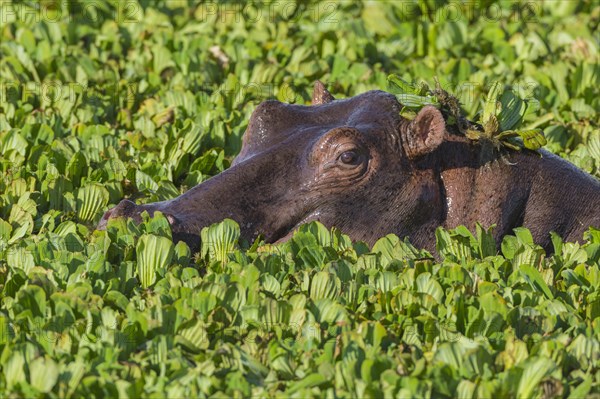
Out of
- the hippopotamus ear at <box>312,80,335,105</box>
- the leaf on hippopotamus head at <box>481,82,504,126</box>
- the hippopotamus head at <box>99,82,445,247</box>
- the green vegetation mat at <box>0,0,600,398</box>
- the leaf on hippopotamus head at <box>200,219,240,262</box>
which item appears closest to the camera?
the green vegetation mat at <box>0,0,600,398</box>

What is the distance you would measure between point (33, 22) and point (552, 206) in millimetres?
5348

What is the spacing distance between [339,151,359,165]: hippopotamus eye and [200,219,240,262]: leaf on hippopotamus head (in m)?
0.54

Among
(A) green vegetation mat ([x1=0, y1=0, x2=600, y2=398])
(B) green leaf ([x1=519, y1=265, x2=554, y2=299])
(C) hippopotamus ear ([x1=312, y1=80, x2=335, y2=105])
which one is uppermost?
(C) hippopotamus ear ([x1=312, y1=80, x2=335, y2=105])

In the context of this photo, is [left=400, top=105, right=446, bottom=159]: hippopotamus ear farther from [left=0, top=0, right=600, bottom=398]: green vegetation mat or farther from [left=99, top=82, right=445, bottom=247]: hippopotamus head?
[left=0, top=0, right=600, bottom=398]: green vegetation mat

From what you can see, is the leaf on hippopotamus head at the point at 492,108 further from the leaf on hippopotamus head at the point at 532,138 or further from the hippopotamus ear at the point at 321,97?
the hippopotamus ear at the point at 321,97

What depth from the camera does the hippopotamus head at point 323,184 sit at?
521cm

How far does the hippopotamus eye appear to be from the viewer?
5215mm

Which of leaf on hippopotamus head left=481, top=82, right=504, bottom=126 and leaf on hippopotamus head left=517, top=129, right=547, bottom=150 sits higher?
leaf on hippopotamus head left=481, top=82, right=504, bottom=126

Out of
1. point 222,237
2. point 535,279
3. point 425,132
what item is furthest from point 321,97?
point 535,279

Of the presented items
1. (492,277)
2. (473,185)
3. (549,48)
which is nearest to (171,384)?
(492,277)

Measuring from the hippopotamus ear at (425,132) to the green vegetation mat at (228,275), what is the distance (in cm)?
41

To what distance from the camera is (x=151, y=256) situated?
491cm

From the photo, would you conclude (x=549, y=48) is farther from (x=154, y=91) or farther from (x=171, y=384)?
(x=171, y=384)

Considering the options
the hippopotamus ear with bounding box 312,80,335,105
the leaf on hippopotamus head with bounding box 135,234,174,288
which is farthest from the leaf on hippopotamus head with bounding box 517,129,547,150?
the leaf on hippopotamus head with bounding box 135,234,174,288
